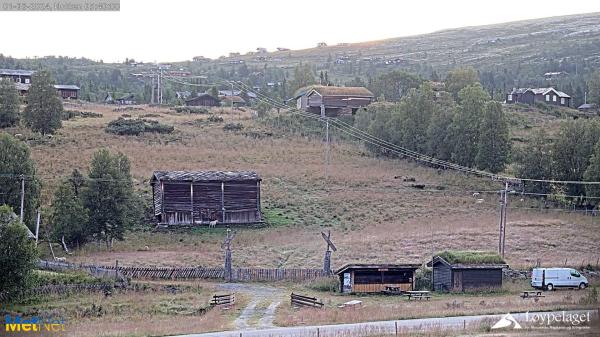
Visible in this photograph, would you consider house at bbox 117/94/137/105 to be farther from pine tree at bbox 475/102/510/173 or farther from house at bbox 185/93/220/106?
pine tree at bbox 475/102/510/173

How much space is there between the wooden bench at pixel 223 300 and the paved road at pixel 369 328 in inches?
279

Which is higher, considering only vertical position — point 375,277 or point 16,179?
point 16,179

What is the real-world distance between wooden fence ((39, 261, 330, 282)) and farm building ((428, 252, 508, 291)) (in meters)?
6.72

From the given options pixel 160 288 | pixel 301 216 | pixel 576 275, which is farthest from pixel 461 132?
pixel 160 288

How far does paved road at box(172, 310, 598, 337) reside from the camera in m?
27.9

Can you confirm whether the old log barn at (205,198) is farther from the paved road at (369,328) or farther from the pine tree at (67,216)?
the paved road at (369,328)

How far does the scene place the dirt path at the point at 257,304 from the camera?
1247 inches

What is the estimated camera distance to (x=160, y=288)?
40.9 m

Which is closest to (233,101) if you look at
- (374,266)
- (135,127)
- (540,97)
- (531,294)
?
(135,127)

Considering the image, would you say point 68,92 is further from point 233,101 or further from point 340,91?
point 340,91

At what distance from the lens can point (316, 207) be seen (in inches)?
2436

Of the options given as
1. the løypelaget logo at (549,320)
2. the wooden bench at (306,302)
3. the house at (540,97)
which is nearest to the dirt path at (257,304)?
the wooden bench at (306,302)

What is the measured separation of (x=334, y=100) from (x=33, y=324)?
72342 mm

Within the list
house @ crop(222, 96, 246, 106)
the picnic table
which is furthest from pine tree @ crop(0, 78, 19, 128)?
the picnic table
